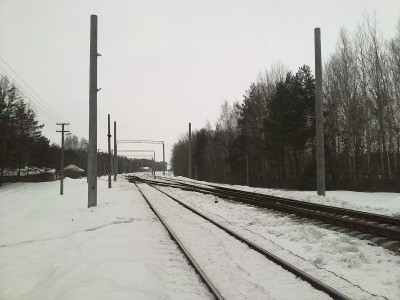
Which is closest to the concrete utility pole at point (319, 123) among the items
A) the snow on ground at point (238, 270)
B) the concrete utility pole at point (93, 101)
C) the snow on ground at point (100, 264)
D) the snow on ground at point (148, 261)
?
the snow on ground at point (148, 261)

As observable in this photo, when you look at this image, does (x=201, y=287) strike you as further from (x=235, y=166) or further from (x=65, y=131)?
(x=235, y=166)

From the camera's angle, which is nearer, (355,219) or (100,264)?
(100,264)

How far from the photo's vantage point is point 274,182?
3947 cm

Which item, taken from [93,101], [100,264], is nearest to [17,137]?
[93,101]

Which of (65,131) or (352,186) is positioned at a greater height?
(65,131)

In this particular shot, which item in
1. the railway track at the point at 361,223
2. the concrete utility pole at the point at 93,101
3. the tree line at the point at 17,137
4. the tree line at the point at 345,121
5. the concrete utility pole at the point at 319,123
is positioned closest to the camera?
the railway track at the point at 361,223

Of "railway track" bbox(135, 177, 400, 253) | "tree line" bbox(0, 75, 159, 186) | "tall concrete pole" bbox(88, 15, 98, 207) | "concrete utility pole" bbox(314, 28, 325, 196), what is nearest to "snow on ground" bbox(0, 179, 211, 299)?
"tall concrete pole" bbox(88, 15, 98, 207)

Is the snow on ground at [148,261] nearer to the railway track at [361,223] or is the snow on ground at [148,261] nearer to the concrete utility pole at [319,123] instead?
the railway track at [361,223]

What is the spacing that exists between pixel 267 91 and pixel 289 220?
1850 inches

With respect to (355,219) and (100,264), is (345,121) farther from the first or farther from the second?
(100,264)

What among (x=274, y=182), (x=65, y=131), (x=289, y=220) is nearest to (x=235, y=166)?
(x=274, y=182)

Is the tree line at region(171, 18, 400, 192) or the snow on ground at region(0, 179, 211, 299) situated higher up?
the tree line at region(171, 18, 400, 192)

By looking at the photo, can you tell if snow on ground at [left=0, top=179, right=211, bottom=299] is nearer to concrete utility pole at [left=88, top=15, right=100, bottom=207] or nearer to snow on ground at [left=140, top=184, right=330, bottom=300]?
snow on ground at [left=140, top=184, right=330, bottom=300]

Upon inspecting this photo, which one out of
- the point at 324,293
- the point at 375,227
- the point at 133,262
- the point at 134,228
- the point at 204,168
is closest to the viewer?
the point at 324,293
